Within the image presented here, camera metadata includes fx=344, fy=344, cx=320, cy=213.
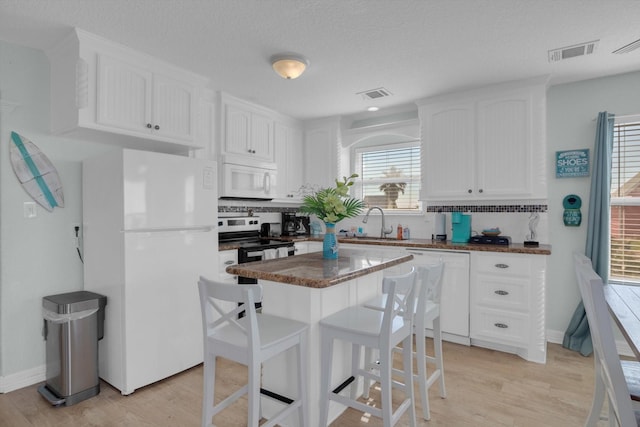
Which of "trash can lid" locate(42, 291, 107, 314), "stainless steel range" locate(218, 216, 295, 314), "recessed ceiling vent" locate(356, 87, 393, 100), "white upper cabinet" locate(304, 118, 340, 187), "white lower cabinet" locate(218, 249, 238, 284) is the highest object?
"recessed ceiling vent" locate(356, 87, 393, 100)

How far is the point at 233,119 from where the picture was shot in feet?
12.4

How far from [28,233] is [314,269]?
2212 mm

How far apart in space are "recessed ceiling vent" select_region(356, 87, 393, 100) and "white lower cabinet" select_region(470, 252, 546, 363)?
1.85m

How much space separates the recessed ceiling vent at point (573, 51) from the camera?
2574mm

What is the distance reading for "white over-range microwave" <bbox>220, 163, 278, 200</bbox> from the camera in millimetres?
3666

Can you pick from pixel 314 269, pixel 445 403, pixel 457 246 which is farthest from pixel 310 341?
pixel 457 246

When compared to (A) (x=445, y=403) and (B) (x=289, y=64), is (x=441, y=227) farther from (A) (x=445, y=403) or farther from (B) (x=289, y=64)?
(B) (x=289, y=64)

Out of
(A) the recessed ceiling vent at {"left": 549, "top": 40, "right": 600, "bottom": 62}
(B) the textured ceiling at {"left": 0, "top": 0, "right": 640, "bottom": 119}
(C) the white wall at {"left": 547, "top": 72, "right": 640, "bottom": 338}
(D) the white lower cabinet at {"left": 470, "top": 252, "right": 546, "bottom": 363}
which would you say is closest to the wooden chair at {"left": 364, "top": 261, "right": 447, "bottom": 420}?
(D) the white lower cabinet at {"left": 470, "top": 252, "right": 546, "bottom": 363}

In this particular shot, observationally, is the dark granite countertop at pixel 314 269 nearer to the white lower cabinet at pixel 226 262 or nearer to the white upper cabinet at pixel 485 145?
the white lower cabinet at pixel 226 262

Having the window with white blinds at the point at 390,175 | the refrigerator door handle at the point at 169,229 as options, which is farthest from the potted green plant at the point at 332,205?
the window with white blinds at the point at 390,175

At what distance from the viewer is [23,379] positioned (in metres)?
2.49

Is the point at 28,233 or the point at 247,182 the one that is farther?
the point at 247,182

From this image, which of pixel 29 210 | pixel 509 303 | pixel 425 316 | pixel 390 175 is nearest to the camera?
pixel 425 316

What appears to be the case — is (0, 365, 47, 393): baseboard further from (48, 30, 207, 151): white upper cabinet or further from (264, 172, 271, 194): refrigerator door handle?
(264, 172, 271, 194): refrigerator door handle
